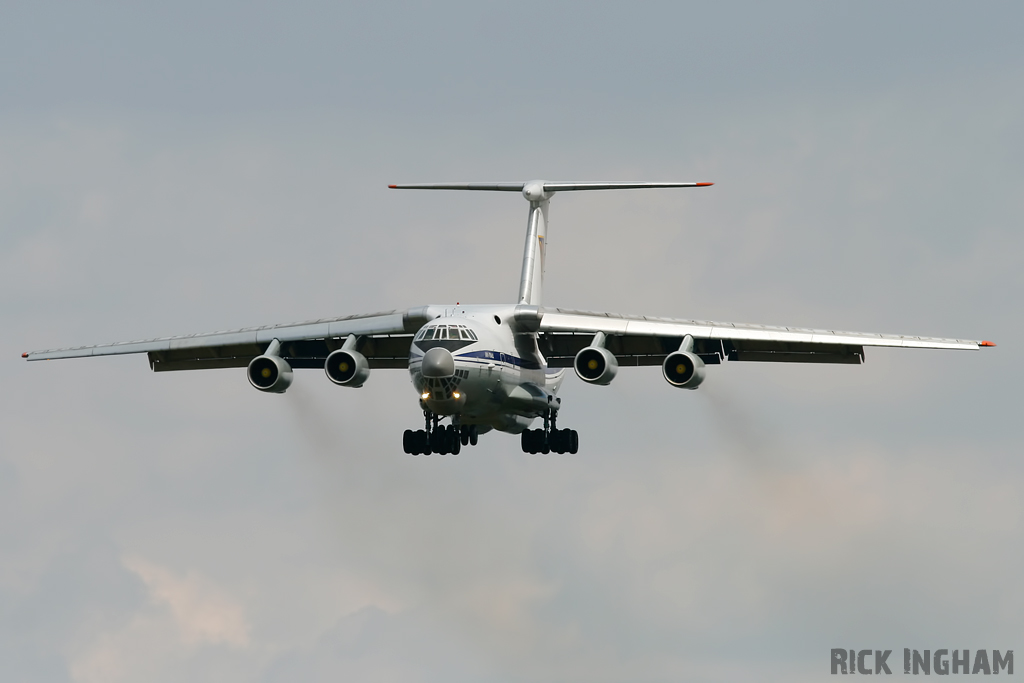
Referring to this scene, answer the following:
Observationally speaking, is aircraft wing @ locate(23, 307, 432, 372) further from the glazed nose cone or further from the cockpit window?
the glazed nose cone

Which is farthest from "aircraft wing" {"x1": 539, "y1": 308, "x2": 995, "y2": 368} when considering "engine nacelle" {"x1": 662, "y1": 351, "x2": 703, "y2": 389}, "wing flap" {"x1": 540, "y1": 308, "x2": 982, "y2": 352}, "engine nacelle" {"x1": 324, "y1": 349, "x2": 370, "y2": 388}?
"engine nacelle" {"x1": 324, "y1": 349, "x2": 370, "y2": 388}

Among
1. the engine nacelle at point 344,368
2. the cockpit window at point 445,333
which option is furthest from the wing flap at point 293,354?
the cockpit window at point 445,333

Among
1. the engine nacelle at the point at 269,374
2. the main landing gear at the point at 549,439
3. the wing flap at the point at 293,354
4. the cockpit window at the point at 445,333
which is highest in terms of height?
the cockpit window at the point at 445,333

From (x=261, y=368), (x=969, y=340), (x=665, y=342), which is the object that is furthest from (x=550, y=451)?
(x=969, y=340)

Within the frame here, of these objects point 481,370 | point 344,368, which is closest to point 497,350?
point 481,370

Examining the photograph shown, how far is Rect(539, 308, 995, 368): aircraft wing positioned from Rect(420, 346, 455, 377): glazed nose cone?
295 centimetres

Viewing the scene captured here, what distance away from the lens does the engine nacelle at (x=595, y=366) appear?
106ft

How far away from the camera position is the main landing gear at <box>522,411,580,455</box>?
35125 millimetres

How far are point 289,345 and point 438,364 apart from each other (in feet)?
17.5

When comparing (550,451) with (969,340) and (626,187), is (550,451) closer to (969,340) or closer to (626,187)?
(626,187)

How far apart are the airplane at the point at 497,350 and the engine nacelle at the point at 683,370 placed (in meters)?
0.02

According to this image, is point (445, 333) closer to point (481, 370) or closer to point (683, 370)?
point (481, 370)

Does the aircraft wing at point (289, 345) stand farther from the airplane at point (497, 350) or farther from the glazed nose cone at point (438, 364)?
the glazed nose cone at point (438, 364)

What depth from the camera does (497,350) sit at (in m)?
32.1
